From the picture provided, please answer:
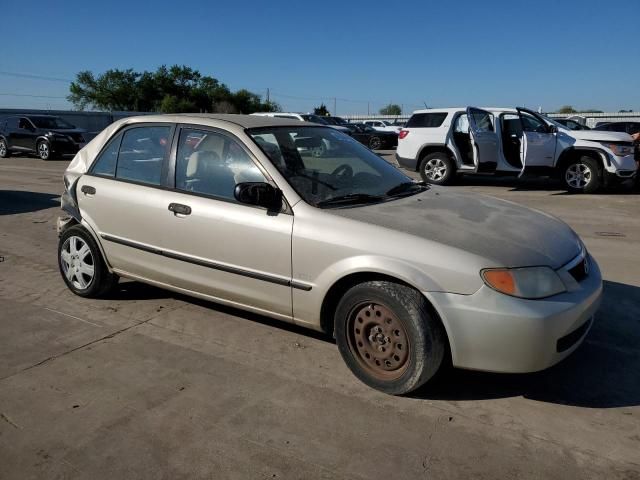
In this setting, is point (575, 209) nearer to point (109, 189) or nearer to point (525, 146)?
point (525, 146)

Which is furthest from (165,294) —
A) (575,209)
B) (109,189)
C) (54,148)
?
(54,148)

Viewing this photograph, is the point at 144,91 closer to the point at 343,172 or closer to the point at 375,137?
the point at 375,137

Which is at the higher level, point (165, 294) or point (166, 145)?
point (166, 145)

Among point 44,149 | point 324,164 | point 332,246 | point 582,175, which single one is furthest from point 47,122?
point 332,246

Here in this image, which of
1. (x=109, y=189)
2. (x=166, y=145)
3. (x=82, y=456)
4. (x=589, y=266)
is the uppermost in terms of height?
(x=166, y=145)

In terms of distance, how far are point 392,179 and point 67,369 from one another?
8.66 feet

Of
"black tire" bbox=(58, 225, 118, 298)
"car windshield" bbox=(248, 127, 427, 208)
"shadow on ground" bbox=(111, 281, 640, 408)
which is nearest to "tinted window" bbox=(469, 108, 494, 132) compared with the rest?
"car windshield" bbox=(248, 127, 427, 208)

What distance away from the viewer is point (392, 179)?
14.1 ft

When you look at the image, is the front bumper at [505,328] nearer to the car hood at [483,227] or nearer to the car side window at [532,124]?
the car hood at [483,227]

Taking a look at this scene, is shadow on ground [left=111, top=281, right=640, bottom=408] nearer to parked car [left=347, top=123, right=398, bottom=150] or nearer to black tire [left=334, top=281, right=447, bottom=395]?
black tire [left=334, top=281, right=447, bottom=395]

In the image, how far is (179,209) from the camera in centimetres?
396

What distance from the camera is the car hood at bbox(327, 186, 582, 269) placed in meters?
3.06

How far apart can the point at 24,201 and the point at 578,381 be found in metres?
10.00

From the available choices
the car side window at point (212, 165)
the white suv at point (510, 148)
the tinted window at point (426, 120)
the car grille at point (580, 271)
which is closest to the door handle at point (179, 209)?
the car side window at point (212, 165)
